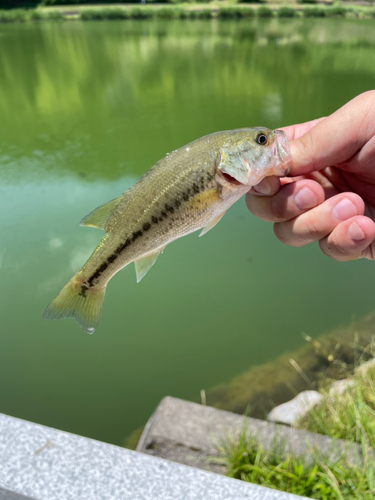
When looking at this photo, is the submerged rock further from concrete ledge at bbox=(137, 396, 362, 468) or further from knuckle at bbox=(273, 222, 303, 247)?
knuckle at bbox=(273, 222, 303, 247)

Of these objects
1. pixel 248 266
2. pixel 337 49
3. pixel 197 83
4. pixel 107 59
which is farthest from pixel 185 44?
pixel 248 266

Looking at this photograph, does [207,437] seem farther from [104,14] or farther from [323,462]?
[104,14]

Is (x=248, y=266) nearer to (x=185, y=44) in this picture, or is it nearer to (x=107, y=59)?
(x=107, y=59)

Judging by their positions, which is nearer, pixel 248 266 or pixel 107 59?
pixel 248 266

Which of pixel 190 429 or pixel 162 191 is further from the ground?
pixel 162 191

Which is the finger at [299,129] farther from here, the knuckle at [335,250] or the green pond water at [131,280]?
the green pond water at [131,280]

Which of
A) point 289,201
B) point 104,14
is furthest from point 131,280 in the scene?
point 104,14
